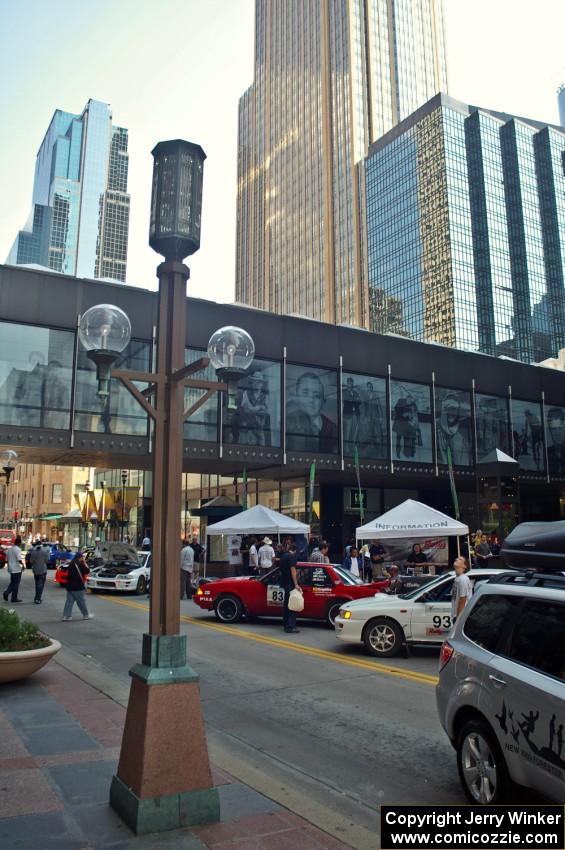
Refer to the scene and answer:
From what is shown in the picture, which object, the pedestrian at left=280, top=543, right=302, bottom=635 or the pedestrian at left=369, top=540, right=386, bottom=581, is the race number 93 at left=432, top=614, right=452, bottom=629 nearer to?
the pedestrian at left=280, top=543, right=302, bottom=635

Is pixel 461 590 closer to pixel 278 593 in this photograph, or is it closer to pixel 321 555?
pixel 278 593

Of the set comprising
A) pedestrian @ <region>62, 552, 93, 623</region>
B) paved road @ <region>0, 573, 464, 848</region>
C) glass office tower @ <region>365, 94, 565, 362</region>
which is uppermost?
glass office tower @ <region>365, 94, 565, 362</region>

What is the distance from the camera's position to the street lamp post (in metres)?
4.26

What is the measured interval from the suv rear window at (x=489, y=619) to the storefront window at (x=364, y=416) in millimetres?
26279

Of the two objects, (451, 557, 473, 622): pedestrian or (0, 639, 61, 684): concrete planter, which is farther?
(451, 557, 473, 622): pedestrian

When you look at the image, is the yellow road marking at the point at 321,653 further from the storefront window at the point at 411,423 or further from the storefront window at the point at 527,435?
the storefront window at the point at 527,435

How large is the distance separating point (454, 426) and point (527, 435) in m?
5.66

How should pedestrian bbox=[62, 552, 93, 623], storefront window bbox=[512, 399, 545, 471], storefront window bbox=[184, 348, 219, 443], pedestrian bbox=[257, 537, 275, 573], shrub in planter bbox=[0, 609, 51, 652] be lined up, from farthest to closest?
storefront window bbox=[512, 399, 545, 471]
storefront window bbox=[184, 348, 219, 443]
pedestrian bbox=[257, 537, 275, 573]
pedestrian bbox=[62, 552, 93, 623]
shrub in planter bbox=[0, 609, 51, 652]

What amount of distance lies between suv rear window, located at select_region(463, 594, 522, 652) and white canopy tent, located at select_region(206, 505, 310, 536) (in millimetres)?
16836

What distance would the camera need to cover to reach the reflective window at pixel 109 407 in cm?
2698

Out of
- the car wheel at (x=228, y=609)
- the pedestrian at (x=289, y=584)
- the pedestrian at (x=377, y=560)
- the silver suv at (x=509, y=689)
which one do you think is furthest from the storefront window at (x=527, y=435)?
the silver suv at (x=509, y=689)

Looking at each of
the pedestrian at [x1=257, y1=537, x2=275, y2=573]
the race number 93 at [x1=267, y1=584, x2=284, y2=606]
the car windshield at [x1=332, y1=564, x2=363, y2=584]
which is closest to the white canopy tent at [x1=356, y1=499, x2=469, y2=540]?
the pedestrian at [x1=257, y1=537, x2=275, y2=573]

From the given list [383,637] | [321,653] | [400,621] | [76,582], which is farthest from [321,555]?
[400,621]

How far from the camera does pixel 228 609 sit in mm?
15508
